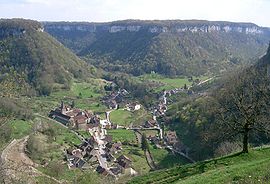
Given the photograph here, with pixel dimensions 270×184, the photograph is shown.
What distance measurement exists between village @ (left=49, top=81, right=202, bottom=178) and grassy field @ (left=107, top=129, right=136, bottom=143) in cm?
98

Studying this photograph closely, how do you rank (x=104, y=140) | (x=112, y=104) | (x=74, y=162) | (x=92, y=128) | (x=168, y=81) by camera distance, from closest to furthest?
(x=74, y=162) < (x=104, y=140) < (x=92, y=128) < (x=112, y=104) < (x=168, y=81)

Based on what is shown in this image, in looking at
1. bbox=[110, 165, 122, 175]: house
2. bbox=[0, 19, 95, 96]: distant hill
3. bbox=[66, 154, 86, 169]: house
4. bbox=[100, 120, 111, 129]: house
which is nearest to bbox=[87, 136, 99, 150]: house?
bbox=[66, 154, 86, 169]: house

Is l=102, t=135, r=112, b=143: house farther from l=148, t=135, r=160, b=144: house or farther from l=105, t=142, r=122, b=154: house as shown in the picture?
l=148, t=135, r=160, b=144: house

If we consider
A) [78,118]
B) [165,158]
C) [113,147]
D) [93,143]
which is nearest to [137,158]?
[165,158]

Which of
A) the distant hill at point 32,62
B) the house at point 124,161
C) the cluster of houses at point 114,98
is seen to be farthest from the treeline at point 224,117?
the distant hill at point 32,62

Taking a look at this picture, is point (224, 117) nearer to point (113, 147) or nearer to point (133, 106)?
point (113, 147)

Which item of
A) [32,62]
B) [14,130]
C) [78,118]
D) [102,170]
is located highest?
[32,62]

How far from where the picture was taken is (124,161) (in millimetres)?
59219

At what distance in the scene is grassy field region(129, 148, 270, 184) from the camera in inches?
684

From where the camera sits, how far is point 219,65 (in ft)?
576

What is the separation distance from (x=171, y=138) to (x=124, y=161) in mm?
14576

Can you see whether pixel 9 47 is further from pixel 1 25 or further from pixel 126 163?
pixel 126 163

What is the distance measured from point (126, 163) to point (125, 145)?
13.3m

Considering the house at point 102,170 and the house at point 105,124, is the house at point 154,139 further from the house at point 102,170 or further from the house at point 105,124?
the house at point 102,170
